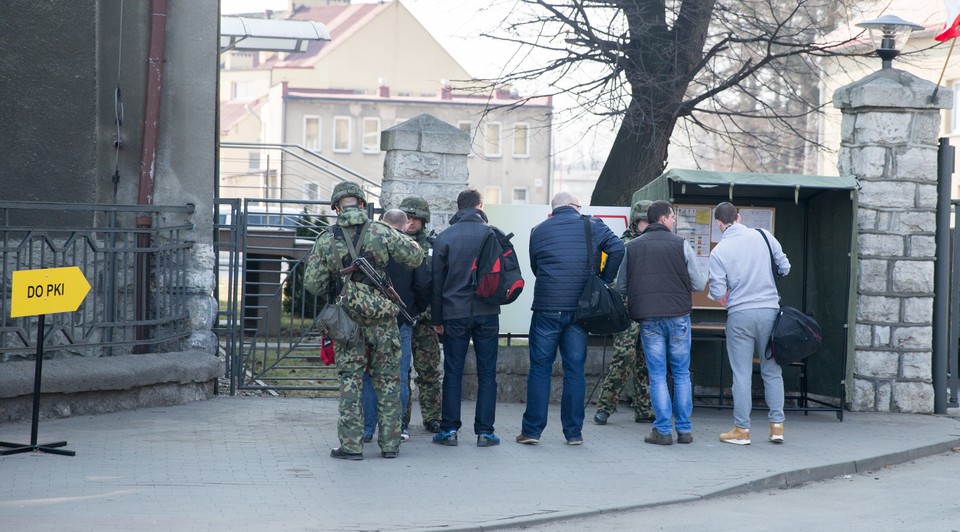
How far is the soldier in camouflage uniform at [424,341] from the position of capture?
8.52 meters

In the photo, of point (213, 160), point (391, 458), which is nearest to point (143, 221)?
point (213, 160)

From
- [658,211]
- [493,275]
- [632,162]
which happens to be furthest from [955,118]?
[493,275]

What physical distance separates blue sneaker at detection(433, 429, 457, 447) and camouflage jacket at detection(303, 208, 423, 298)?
1395 mm

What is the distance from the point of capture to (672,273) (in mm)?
8422

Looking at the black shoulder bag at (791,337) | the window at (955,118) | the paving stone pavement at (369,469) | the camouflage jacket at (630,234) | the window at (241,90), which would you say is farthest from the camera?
the window at (241,90)

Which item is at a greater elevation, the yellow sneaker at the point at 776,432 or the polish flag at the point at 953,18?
the polish flag at the point at 953,18

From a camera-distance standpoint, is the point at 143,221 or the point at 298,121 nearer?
the point at 143,221

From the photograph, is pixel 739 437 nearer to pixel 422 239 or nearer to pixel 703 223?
pixel 703 223

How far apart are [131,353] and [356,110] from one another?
169 ft

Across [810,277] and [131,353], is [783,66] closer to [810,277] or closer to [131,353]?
[810,277]

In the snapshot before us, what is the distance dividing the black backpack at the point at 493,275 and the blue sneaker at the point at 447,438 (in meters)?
1.06

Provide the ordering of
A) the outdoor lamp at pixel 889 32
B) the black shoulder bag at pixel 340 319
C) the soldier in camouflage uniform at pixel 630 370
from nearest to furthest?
the black shoulder bag at pixel 340 319, the soldier in camouflage uniform at pixel 630 370, the outdoor lamp at pixel 889 32

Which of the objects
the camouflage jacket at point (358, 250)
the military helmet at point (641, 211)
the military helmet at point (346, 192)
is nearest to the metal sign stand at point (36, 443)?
the camouflage jacket at point (358, 250)

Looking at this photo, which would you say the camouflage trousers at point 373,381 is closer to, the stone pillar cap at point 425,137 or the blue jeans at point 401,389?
the blue jeans at point 401,389
